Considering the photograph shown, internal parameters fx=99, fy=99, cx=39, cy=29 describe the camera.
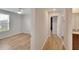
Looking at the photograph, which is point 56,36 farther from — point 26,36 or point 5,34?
point 5,34

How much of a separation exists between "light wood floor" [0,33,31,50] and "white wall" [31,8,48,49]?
0.08 m

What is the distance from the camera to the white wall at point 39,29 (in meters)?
1.25

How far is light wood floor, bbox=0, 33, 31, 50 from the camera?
1.13 metres

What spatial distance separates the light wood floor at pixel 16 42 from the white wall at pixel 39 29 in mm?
77

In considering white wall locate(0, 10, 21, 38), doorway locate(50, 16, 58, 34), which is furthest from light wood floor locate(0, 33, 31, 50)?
doorway locate(50, 16, 58, 34)

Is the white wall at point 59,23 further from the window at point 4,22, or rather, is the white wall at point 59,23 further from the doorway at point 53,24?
the window at point 4,22

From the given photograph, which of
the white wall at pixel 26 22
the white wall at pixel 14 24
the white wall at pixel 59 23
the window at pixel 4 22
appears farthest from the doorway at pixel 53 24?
the window at pixel 4 22

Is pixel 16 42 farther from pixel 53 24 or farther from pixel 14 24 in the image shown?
pixel 53 24

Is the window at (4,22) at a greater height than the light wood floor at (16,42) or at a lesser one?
greater

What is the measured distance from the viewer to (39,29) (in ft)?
4.64

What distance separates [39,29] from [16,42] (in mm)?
392
